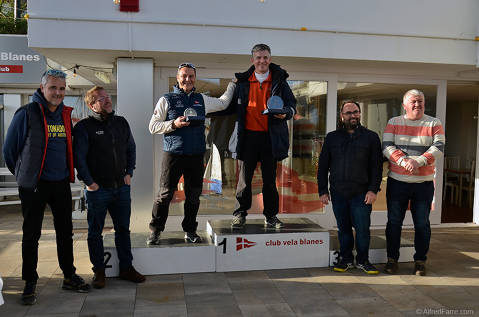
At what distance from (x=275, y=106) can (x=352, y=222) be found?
4.30ft

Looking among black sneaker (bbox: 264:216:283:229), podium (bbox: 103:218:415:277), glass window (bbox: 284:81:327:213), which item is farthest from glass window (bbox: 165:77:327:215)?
podium (bbox: 103:218:415:277)

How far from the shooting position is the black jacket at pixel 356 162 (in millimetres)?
3875

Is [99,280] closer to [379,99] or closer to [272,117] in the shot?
[272,117]

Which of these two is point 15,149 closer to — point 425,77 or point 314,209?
point 314,209

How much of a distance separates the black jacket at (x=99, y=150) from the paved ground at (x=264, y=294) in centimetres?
92

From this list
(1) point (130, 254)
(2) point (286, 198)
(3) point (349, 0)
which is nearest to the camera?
(1) point (130, 254)

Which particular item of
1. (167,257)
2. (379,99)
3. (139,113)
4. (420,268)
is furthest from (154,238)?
(379,99)

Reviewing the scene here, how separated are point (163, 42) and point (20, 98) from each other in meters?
5.75

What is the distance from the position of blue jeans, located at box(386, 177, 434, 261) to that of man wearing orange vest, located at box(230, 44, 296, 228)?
3.47ft

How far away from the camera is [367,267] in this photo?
4008mm

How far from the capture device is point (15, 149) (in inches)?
123

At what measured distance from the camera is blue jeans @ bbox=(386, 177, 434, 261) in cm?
388

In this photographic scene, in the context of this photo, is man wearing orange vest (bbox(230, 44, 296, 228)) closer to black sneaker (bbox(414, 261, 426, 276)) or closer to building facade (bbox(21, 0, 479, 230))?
building facade (bbox(21, 0, 479, 230))

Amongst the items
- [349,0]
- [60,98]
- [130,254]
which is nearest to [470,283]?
[130,254]
